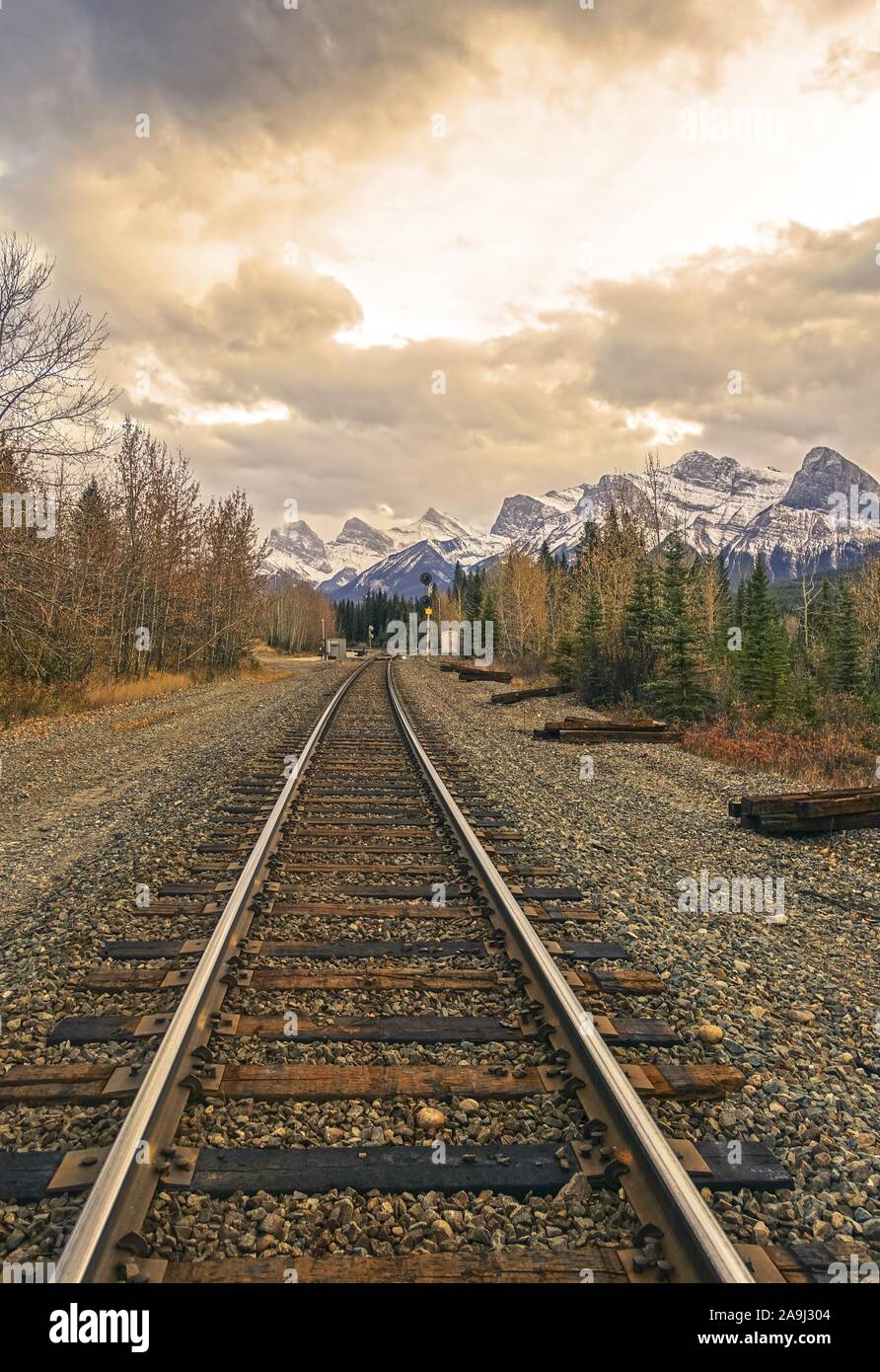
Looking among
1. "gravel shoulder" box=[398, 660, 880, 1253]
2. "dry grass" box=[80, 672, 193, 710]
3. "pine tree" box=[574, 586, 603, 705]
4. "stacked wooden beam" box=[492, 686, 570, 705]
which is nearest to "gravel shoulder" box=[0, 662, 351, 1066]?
"gravel shoulder" box=[398, 660, 880, 1253]

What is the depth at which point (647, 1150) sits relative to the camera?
2.47m

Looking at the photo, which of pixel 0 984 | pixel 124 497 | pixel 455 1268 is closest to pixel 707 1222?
pixel 455 1268

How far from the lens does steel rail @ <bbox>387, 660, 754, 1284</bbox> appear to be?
2.07 m

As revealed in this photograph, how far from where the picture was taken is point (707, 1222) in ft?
7.04

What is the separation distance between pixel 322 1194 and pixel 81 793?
27.8ft

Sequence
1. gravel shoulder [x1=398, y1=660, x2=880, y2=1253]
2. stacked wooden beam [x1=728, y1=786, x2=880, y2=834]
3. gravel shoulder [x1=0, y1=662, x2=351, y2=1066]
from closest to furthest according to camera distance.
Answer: gravel shoulder [x1=398, y1=660, x2=880, y2=1253]
gravel shoulder [x1=0, y1=662, x2=351, y2=1066]
stacked wooden beam [x1=728, y1=786, x2=880, y2=834]

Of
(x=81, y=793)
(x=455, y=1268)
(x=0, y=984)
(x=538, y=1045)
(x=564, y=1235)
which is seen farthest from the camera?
(x=81, y=793)

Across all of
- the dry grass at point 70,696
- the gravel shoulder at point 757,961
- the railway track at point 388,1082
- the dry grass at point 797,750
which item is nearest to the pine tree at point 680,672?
the dry grass at point 797,750

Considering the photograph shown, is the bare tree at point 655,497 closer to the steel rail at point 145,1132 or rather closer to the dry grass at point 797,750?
the dry grass at point 797,750

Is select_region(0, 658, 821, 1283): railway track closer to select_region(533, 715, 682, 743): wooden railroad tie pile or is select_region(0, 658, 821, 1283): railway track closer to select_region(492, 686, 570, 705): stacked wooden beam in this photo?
select_region(533, 715, 682, 743): wooden railroad tie pile

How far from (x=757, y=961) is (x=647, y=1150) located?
2.39 m

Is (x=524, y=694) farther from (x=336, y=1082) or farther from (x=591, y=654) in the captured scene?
(x=336, y=1082)

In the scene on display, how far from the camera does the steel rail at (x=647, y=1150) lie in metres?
2.07
